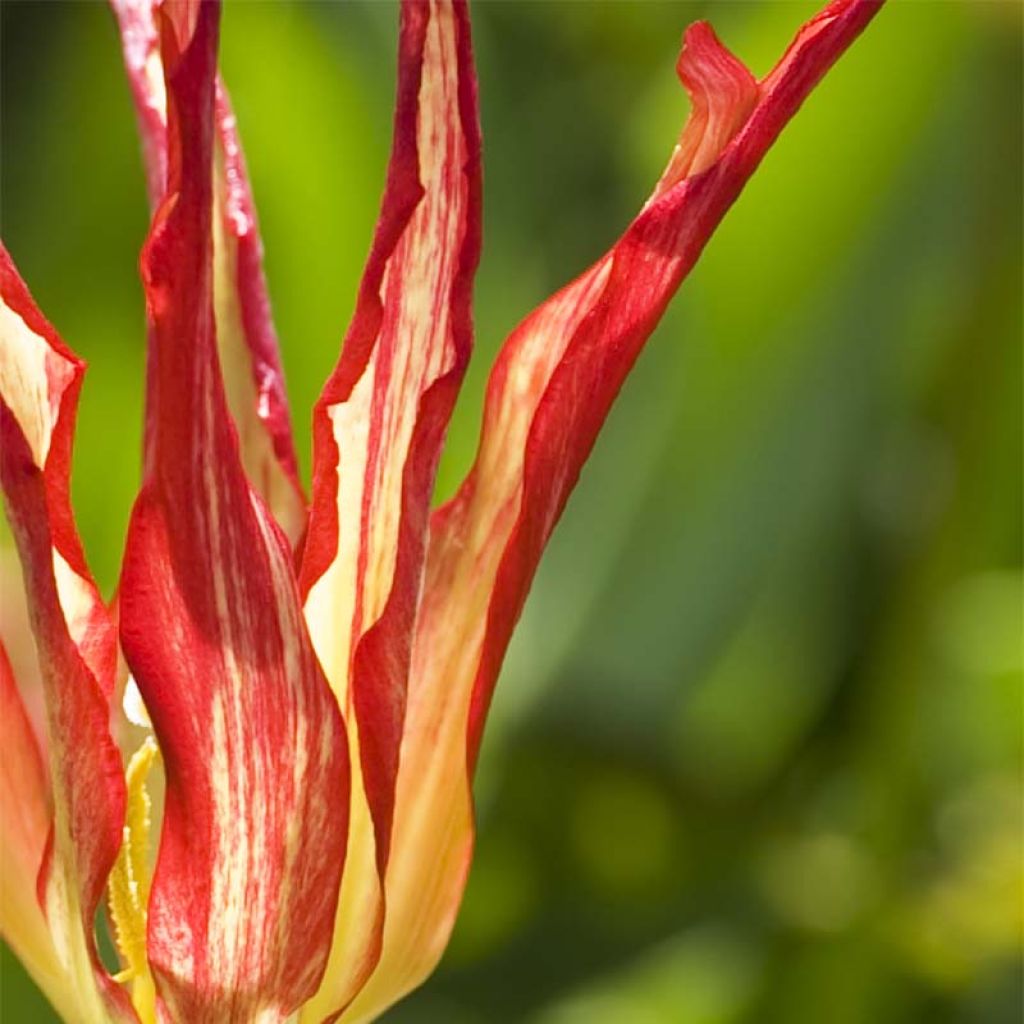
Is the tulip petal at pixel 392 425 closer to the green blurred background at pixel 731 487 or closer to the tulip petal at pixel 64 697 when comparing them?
the tulip petal at pixel 64 697

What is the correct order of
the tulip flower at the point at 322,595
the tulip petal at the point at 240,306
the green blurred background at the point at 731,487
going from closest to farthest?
the tulip flower at the point at 322,595 < the tulip petal at the point at 240,306 < the green blurred background at the point at 731,487

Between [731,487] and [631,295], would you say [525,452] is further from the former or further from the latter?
[731,487]

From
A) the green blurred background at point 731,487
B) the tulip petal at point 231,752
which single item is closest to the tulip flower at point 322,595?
the tulip petal at point 231,752

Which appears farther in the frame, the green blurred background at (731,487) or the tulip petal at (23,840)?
the green blurred background at (731,487)

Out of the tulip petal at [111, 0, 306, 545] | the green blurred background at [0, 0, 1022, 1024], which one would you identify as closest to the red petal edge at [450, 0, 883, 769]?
the tulip petal at [111, 0, 306, 545]

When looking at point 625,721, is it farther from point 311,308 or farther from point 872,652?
point 311,308

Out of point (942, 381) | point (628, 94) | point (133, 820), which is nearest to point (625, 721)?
point (942, 381)
